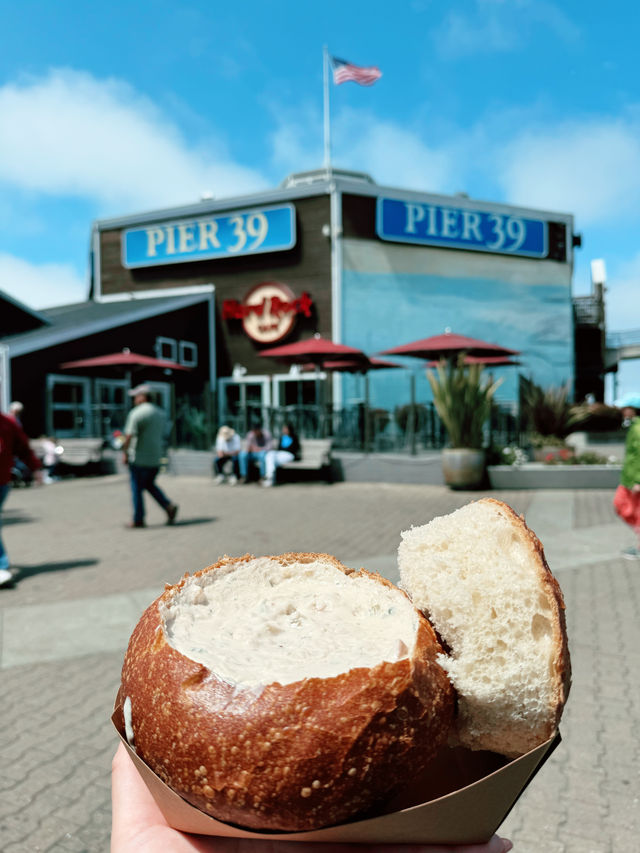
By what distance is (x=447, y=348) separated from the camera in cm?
1552

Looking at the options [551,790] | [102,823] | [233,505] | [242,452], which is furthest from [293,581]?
[242,452]

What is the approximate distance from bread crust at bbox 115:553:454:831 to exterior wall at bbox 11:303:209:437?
65.9 feet

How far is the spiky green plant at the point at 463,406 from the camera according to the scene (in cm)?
1330

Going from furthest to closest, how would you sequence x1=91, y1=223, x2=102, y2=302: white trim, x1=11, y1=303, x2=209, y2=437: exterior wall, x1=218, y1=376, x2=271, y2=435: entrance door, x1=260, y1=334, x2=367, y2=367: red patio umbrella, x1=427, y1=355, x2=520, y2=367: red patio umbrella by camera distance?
x1=91, y1=223, x2=102, y2=302: white trim, x1=218, y1=376, x2=271, y2=435: entrance door, x1=11, y1=303, x2=209, y2=437: exterior wall, x1=427, y1=355, x2=520, y2=367: red patio umbrella, x1=260, y1=334, x2=367, y2=367: red patio umbrella

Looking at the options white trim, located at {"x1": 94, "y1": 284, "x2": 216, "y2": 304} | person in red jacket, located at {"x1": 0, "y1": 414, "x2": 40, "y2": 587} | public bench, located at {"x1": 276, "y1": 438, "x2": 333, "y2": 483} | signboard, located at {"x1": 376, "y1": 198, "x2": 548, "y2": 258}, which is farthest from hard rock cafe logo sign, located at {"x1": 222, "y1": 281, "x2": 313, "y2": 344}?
person in red jacket, located at {"x1": 0, "y1": 414, "x2": 40, "y2": 587}

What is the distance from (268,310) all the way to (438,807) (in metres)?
24.1

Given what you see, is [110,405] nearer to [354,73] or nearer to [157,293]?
[157,293]

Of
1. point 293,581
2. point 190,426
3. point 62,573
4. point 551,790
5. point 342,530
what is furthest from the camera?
point 190,426

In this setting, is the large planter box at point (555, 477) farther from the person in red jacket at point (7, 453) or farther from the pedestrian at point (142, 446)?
the person in red jacket at point (7, 453)

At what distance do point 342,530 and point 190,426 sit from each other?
36.2 feet

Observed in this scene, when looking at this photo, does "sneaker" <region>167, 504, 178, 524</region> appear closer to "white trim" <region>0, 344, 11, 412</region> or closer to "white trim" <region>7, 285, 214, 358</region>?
"white trim" <region>0, 344, 11, 412</region>

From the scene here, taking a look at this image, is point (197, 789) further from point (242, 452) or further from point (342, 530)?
point (242, 452)

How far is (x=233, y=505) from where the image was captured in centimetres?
1230

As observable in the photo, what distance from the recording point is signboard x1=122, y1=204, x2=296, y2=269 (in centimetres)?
2378
